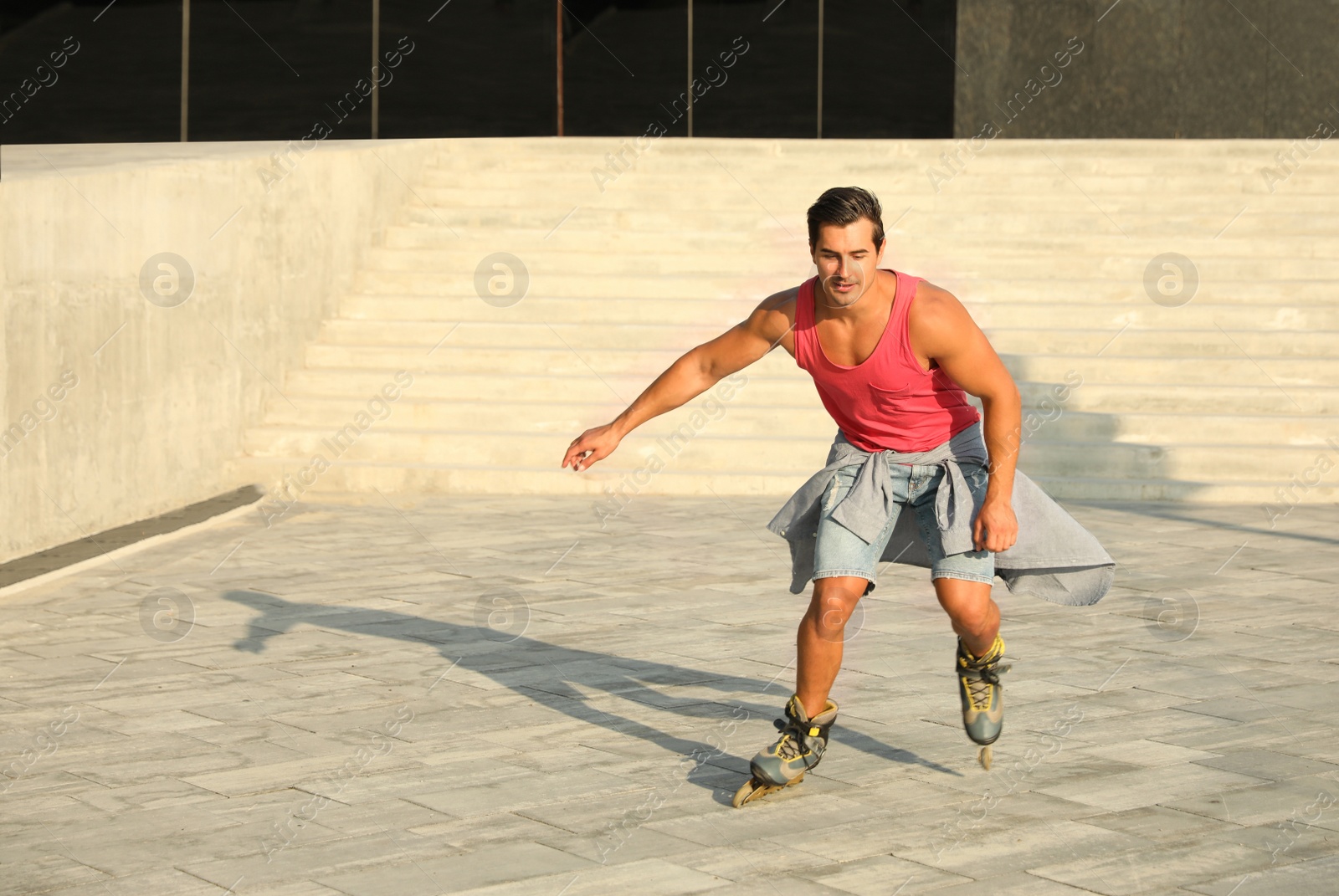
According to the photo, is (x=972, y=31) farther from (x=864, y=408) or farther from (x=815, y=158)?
(x=864, y=408)

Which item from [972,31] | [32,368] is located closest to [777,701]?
[32,368]

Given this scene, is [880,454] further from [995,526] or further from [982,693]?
[982,693]

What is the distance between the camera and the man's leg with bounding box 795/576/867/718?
508cm

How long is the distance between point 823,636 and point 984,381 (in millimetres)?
888

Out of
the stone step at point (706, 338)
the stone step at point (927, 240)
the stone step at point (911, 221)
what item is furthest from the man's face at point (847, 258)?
the stone step at point (911, 221)

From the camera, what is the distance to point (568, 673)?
6.65m

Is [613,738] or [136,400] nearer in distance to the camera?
[613,738]

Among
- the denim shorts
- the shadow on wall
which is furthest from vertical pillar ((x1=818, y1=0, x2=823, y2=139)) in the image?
the denim shorts

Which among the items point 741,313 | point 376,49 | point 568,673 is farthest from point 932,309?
point 376,49

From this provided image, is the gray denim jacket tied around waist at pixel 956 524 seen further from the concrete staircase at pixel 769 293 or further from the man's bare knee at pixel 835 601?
the concrete staircase at pixel 769 293

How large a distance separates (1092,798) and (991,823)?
0.39m

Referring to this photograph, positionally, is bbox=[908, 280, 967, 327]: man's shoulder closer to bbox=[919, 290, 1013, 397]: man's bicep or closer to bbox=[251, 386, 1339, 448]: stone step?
bbox=[919, 290, 1013, 397]: man's bicep

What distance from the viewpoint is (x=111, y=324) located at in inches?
378

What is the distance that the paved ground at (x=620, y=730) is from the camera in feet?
15.1
